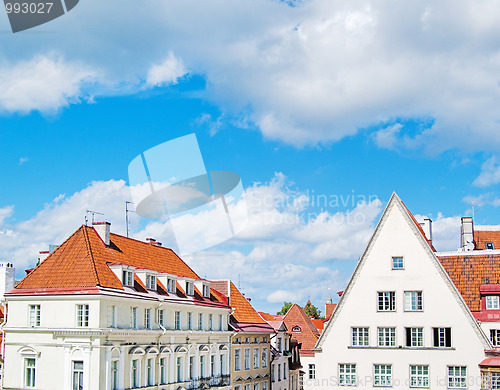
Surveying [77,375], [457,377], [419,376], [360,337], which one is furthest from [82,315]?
[457,377]

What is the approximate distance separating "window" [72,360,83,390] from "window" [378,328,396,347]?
2244 cm

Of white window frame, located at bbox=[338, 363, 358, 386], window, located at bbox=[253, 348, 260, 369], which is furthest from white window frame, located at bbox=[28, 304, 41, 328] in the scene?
window, located at bbox=[253, 348, 260, 369]

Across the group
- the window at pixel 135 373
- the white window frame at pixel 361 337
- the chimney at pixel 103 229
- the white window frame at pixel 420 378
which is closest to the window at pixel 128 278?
the chimney at pixel 103 229

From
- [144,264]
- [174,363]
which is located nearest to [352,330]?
[174,363]

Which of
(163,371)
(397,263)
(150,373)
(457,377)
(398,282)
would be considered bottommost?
(163,371)

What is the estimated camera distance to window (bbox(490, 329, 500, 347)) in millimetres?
46312

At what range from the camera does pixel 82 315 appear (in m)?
46.3

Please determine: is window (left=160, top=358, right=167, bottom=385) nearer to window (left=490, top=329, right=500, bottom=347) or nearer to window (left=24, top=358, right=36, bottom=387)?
window (left=24, top=358, right=36, bottom=387)

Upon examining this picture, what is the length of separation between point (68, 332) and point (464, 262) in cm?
3132

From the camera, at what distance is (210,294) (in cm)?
6844

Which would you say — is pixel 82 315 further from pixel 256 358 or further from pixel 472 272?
pixel 256 358

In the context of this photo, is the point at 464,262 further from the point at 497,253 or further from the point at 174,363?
the point at 174,363

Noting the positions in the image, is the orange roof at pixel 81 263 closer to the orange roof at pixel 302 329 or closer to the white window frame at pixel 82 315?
the white window frame at pixel 82 315

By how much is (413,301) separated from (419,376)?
5.54 m
